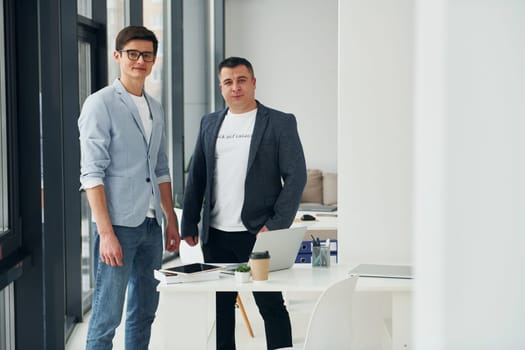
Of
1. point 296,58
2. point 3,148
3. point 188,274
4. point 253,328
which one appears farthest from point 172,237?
point 296,58

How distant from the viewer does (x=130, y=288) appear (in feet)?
11.3

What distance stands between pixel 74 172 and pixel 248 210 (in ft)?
4.92

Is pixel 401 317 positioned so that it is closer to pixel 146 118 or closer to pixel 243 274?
pixel 243 274

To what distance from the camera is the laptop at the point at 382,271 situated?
3.43 m

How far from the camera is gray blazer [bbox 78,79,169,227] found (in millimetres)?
3096

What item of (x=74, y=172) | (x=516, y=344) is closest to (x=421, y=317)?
(x=516, y=344)

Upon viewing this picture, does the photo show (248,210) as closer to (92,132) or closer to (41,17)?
(92,132)

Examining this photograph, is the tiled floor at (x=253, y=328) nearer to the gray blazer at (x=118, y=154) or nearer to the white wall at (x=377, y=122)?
the white wall at (x=377, y=122)

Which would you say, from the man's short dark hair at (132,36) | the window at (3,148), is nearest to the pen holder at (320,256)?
the man's short dark hair at (132,36)

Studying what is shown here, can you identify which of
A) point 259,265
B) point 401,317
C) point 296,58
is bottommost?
point 401,317

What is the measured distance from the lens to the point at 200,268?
10.8 ft

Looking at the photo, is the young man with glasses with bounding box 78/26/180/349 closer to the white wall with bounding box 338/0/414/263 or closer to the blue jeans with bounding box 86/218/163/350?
the blue jeans with bounding box 86/218/163/350

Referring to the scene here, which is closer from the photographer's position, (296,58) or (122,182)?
(122,182)

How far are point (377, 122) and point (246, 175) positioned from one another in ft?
2.88
